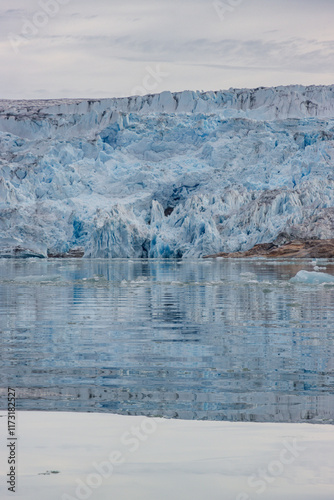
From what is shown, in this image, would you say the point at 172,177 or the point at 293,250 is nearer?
the point at 293,250

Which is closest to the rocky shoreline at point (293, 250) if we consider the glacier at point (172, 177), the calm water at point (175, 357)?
the glacier at point (172, 177)

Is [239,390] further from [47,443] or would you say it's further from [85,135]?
[85,135]

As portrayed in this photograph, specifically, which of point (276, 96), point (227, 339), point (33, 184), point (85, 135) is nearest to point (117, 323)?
point (227, 339)

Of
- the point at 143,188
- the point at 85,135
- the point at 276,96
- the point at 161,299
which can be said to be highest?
the point at 276,96

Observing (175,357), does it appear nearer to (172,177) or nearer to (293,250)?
(293,250)

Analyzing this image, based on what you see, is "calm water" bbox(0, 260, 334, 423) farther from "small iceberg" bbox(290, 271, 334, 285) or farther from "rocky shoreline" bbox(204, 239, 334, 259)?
"rocky shoreline" bbox(204, 239, 334, 259)

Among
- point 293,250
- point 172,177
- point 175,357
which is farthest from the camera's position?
point 172,177

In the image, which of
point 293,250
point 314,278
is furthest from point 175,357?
point 293,250

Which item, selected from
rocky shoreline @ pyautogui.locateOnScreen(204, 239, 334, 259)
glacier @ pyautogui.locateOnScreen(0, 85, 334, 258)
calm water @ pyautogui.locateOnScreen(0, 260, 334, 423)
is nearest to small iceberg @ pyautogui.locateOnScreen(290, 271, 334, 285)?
calm water @ pyautogui.locateOnScreen(0, 260, 334, 423)
